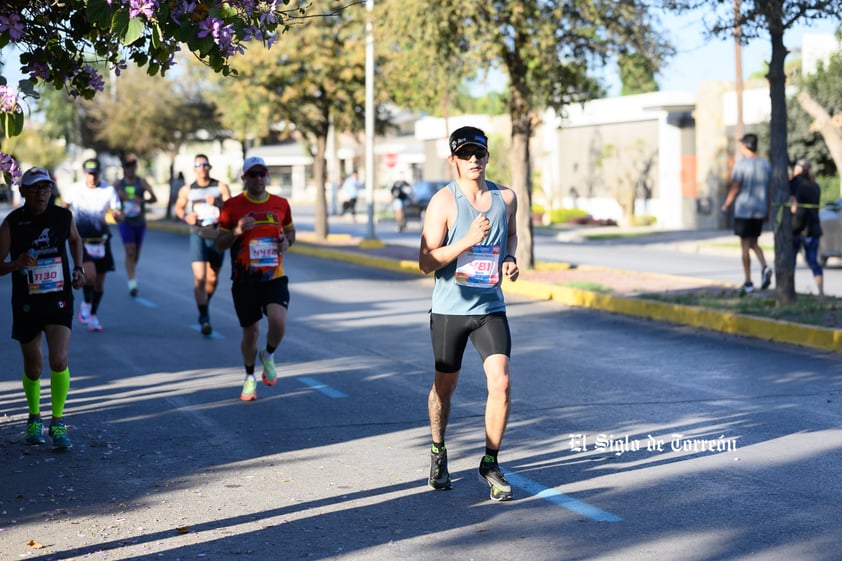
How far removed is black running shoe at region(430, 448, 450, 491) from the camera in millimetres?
7023

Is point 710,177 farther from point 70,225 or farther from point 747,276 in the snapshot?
point 70,225

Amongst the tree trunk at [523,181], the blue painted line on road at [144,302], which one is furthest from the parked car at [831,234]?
the blue painted line on road at [144,302]

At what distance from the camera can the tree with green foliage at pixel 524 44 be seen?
789 inches

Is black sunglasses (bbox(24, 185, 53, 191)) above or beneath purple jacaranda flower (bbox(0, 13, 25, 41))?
beneath

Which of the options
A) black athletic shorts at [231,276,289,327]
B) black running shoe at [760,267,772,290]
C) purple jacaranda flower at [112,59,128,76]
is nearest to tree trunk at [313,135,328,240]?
black running shoe at [760,267,772,290]

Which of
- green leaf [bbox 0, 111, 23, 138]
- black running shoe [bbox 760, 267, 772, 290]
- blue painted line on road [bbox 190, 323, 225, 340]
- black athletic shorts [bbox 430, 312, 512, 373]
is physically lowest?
blue painted line on road [bbox 190, 323, 225, 340]

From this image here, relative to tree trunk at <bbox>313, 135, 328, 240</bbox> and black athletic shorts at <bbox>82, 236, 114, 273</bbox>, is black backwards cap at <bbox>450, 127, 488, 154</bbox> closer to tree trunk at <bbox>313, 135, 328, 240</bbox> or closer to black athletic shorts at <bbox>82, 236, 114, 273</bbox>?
black athletic shorts at <bbox>82, 236, 114, 273</bbox>

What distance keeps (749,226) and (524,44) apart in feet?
18.5

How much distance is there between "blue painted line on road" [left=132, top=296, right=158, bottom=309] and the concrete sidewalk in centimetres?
516

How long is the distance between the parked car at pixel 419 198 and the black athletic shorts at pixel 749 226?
25823 mm

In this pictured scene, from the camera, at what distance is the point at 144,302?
59.7 ft

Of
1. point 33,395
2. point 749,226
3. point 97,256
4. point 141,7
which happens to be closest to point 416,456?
point 33,395

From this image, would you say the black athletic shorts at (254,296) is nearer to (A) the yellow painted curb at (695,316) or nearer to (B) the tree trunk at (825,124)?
(A) the yellow painted curb at (695,316)

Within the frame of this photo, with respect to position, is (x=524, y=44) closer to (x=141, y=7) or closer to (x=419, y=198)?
(x=141, y=7)
